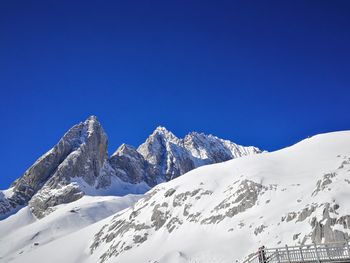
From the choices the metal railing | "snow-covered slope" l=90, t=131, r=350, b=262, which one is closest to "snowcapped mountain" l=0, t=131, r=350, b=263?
"snow-covered slope" l=90, t=131, r=350, b=262

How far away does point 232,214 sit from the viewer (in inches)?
3524

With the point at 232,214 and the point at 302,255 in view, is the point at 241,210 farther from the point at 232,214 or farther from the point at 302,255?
the point at 302,255

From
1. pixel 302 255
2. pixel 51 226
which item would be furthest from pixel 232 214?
pixel 51 226

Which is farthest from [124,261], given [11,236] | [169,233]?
[11,236]

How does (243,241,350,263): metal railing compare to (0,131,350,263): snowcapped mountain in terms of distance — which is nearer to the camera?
(243,241,350,263): metal railing

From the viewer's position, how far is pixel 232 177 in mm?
109438

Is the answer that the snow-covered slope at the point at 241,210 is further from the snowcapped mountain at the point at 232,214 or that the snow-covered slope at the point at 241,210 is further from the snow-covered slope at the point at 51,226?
the snow-covered slope at the point at 51,226

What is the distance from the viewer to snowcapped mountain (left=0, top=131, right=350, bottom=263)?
69188mm

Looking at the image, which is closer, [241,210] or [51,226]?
[241,210]

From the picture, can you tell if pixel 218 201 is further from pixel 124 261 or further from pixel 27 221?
pixel 27 221

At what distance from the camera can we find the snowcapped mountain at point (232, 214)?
227 ft

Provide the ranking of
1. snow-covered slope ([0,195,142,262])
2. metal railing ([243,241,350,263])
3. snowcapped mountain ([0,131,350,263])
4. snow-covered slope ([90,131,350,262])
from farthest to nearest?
1. snow-covered slope ([0,195,142,262])
2. snowcapped mountain ([0,131,350,263])
3. snow-covered slope ([90,131,350,262])
4. metal railing ([243,241,350,263])

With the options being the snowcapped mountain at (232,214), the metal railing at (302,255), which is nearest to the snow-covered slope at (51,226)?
the snowcapped mountain at (232,214)

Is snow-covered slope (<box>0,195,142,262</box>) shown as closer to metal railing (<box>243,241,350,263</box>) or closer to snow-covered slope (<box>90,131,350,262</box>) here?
snow-covered slope (<box>90,131,350,262</box>)
